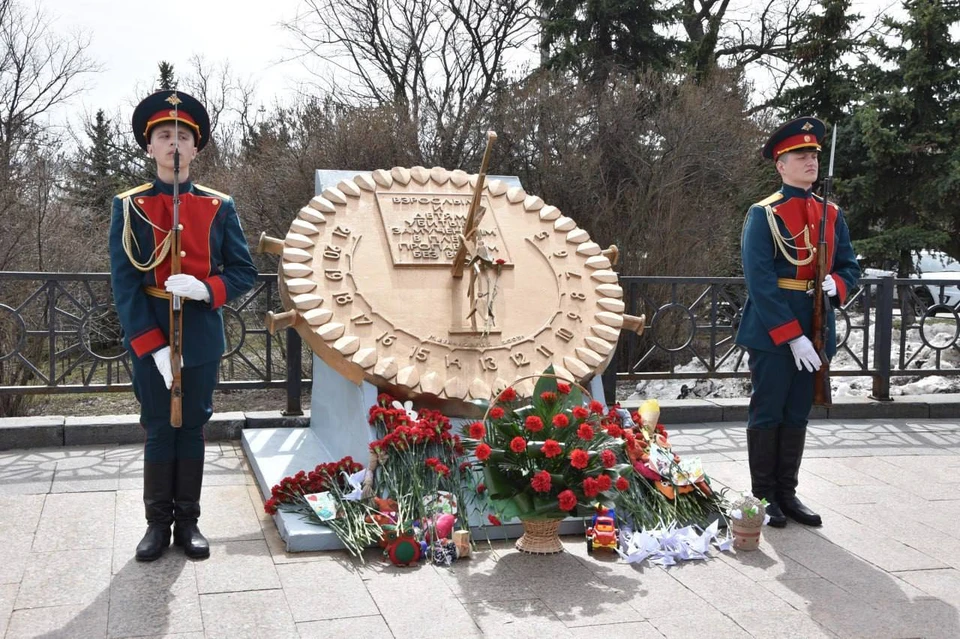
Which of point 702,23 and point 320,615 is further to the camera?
point 702,23

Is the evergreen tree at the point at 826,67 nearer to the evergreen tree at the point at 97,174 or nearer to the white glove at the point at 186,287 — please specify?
the evergreen tree at the point at 97,174

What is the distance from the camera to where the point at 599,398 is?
4.68m

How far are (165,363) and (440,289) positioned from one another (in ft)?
4.98

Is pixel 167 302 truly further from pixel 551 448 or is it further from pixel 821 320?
pixel 821 320

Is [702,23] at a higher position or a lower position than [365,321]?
higher

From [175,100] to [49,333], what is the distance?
2.61m

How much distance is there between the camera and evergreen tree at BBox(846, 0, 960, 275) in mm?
14258

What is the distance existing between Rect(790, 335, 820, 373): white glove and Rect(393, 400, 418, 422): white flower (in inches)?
67.0

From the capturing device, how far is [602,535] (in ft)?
12.5

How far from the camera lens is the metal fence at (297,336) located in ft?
19.1

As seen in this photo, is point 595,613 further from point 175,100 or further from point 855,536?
point 175,100

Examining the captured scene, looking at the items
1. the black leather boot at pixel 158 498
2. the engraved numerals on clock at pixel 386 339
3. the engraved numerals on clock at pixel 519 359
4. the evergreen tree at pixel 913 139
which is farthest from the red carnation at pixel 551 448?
the evergreen tree at pixel 913 139

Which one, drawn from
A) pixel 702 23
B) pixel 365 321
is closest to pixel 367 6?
pixel 702 23

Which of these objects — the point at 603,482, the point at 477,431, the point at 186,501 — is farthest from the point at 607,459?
the point at 186,501
